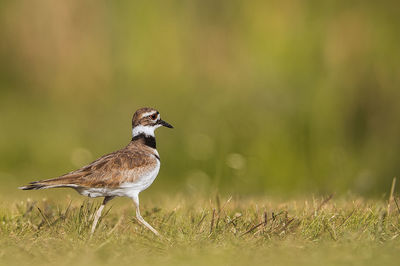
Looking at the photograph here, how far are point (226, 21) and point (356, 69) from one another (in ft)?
9.49

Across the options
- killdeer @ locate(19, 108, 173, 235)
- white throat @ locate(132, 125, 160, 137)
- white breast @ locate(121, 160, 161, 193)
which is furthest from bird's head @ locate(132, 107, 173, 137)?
white breast @ locate(121, 160, 161, 193)

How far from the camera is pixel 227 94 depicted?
13.4 metres

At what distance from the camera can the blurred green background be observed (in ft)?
39.2

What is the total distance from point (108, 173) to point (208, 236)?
1424 mm

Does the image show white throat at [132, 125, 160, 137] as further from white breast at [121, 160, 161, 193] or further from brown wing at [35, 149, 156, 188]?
white breast at [121, 160, 161, 193]

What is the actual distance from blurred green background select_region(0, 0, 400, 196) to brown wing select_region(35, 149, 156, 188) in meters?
3.53

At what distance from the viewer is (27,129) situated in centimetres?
1391

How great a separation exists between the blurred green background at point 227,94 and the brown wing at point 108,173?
11.6 feet

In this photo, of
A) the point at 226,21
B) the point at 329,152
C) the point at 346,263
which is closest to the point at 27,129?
the point at 226,21

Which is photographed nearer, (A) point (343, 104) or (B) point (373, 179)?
(B) point (373, 179)

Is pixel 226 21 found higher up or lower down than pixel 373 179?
higher up

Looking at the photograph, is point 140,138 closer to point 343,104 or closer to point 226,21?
point 343,104

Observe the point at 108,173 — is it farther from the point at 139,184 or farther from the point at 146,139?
the point at 146,139

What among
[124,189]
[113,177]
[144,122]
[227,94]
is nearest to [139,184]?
[124,189]
